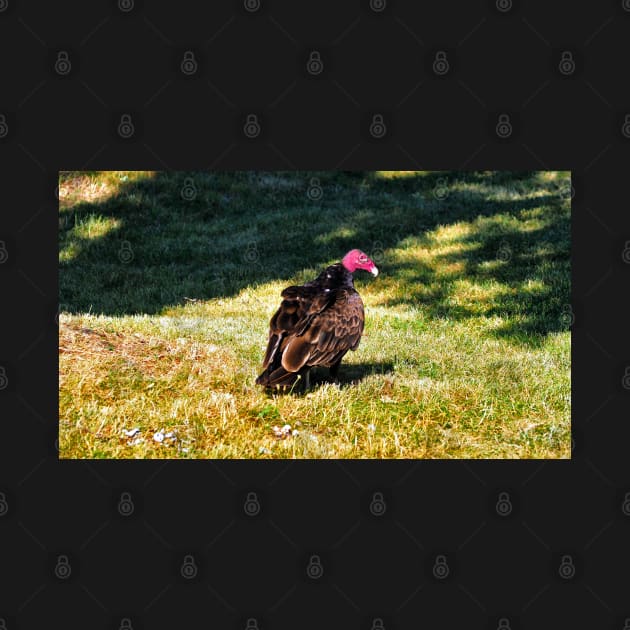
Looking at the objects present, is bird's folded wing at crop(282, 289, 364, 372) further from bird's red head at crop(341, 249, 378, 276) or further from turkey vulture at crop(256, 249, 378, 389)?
bird's red head at crop(341, 249, 378, 276)

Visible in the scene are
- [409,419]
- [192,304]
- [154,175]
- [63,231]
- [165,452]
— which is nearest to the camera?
[165,452]

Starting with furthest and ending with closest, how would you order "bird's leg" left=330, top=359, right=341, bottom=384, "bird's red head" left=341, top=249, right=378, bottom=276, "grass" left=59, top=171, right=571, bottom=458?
"bird's red head" left=341, top=249, right=378, bottom=276
"bird's leg" left=330, top=359, right=341, bottom=384
"grass" left=59, top=171, right=571, bottom=458

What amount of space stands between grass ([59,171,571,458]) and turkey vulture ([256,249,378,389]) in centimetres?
50

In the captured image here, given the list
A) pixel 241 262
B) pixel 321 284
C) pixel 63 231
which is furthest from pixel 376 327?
pixel 63 231

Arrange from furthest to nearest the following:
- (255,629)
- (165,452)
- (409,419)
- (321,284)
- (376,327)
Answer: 1. (376,327)
2. (321,284)
3. (409,419)
4. (165,452)
5. (255,629)

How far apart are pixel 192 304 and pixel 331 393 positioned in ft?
24.3

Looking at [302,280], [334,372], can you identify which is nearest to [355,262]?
[334,372]

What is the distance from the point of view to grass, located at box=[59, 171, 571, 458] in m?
8.29

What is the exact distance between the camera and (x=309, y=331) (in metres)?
8.56

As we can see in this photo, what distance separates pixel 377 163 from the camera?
9977 mm

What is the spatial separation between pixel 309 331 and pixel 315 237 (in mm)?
12188

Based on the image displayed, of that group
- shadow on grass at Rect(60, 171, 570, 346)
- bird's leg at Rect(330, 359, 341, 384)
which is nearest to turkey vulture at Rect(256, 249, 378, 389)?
bird's leg at Rect(330, 359, 341, 384)

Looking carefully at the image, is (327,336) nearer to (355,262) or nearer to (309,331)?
(309,331)

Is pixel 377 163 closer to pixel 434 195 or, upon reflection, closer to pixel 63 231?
pixel 63 231
